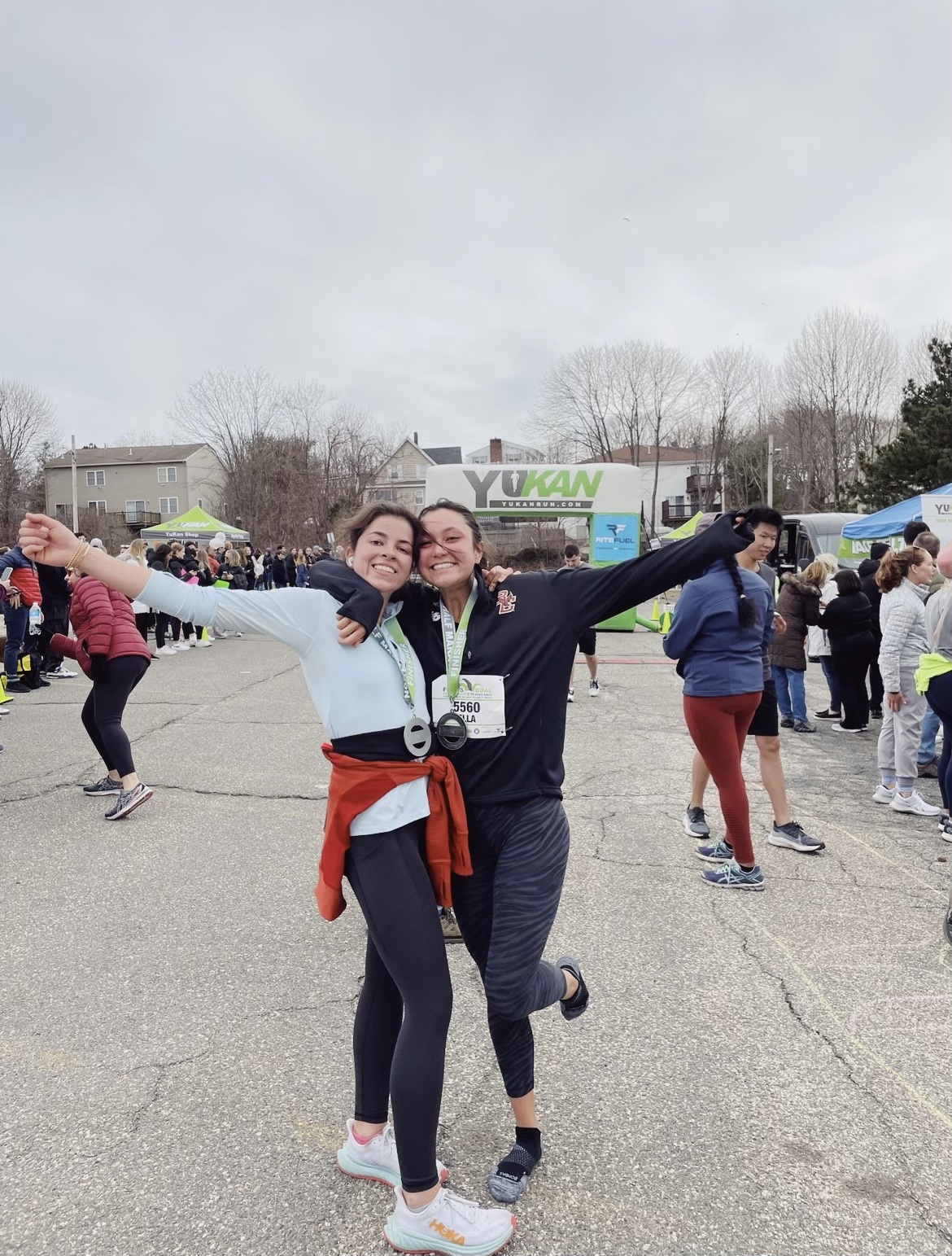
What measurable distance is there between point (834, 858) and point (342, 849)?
391cm

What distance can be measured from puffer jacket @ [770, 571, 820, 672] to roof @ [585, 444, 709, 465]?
49518 millimetres

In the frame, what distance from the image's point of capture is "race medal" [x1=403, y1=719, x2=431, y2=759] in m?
2.10

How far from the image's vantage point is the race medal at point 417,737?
210 centimetres

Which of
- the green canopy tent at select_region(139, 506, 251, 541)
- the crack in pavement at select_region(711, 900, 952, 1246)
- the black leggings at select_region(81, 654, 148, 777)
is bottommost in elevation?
the crack in pavement at select_region(711, 900, 952, 1246)

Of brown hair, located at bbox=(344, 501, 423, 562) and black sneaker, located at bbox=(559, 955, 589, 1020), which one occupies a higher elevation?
brown hair, located at bbox=(344, 501, 423, 562)

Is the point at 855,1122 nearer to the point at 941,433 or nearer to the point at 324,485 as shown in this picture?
the point at 941,433

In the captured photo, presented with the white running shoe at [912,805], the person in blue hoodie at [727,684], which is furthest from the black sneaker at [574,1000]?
the white running shoe at [912,805]

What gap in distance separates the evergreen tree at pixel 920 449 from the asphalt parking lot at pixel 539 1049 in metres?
24.3

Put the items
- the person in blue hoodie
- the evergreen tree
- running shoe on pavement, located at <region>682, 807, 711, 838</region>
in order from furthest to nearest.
A: the evergreen tree
running shoe on pavement, located at <region>682, 807, 711, 838</region>
the person in blue hoodie

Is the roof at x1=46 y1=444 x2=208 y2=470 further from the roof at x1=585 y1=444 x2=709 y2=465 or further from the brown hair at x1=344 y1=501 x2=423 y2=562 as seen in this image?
the brown hair at x1=344 y1=501 x2=423 y2=562

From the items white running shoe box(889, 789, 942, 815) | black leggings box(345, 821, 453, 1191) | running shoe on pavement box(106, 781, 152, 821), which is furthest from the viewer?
white running shoe box(889, 789, 942, 815)

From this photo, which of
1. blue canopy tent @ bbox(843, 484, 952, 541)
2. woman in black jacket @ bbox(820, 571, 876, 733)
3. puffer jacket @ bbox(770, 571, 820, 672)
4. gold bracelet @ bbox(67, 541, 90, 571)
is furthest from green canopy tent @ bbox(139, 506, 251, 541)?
gold bracelet @ bbox(67, 541, 90, 571)

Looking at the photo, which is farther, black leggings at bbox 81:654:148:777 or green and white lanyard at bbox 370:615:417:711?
black leggings at bbox 81:654:148:777

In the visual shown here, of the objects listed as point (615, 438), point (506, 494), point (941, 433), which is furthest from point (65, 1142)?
point (615, 438)
